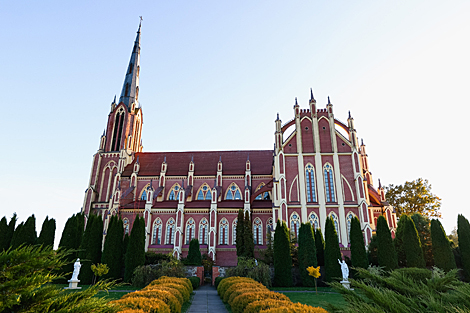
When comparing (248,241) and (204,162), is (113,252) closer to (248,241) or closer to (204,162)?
(248,241)

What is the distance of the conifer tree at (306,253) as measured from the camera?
74.3 ft

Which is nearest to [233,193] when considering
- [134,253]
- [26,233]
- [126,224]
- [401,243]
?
Answer: [126,224]

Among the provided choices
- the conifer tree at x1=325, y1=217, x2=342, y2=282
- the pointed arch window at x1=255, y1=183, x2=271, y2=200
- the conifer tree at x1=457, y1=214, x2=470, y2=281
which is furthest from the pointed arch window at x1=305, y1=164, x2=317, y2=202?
the conifer tree at x1=457, y1=214, x2=470, y2=281

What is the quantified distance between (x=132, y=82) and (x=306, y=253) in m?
38.5

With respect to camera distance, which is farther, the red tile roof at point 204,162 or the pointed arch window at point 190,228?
the red tile roof at point 204,162

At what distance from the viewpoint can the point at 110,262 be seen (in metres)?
23.4

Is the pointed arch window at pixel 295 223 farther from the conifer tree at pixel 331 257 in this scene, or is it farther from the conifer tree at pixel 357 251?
the conifer tree at pixel 357 251

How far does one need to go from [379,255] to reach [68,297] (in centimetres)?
2356

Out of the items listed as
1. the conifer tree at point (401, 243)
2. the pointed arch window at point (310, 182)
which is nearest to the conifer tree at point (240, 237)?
the pointed arch window at point (310, 182)

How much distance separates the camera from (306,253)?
23500 mm

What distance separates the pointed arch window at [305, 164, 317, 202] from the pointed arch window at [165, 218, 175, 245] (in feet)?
53.0

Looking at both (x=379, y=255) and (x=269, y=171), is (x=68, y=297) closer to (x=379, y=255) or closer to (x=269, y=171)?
(x=379, y=255)

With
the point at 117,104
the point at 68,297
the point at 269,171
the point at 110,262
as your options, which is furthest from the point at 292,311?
the point at 117,104

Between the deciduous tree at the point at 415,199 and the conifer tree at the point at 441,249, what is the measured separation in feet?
50.5
